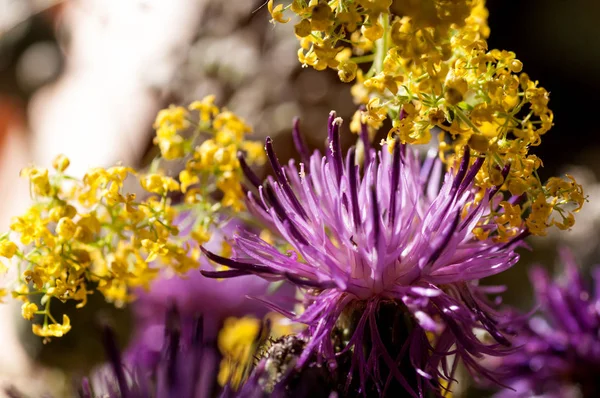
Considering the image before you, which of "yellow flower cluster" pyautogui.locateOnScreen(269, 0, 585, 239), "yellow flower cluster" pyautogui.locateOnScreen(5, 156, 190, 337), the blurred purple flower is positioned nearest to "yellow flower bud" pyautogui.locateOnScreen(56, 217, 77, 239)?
"yellow flower cluster" pyautogui.locateOnScreen(5, 156, 190, 337)

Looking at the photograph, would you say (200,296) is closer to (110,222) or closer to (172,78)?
(172,78)

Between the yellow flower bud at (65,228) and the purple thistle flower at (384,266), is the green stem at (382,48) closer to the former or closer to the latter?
the purple thistle flower at (384,266)

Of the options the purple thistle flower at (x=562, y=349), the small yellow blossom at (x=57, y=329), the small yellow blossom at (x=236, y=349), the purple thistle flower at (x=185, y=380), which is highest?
the small yellow blossom at (x=57, y=329)

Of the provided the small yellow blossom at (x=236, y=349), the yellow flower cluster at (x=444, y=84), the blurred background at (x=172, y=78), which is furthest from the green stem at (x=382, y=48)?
the blurred background at (x=172, y=78)

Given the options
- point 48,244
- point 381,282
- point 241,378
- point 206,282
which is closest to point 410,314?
point 381,282

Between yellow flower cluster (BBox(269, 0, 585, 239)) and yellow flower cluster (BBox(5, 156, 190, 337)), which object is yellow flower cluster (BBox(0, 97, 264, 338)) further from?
yellow flower cluster (BBox(269, 0, 585, 239))

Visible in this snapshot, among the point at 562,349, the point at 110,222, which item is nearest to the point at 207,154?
the point at 110,222
